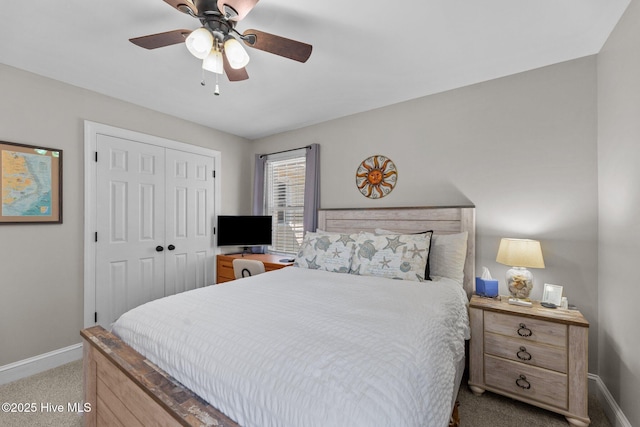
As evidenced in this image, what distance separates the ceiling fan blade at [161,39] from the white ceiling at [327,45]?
0.70 ft

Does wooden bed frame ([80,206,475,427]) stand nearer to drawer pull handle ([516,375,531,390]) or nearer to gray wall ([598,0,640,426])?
drawer pull handle ([516,375,531,390])

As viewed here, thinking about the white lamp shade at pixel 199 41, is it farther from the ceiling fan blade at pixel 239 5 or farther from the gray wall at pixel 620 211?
the gray wall at pixel 620 211

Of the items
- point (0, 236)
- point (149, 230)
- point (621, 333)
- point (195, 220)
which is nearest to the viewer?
point (621, 333)

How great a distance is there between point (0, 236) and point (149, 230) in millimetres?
1080

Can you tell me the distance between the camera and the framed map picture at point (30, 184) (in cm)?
215

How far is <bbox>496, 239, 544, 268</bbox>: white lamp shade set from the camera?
192 centimetres

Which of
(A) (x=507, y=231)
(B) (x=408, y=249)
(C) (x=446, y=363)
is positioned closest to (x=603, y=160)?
(A) (x=507, y=231)

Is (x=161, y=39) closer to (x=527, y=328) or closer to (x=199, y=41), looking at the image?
(x=199, y=41)

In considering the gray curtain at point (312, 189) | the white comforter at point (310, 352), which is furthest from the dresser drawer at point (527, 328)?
the gray curtain at point (312, 189)

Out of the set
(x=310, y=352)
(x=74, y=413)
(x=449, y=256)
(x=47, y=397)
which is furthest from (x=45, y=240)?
(x=449, y=256)

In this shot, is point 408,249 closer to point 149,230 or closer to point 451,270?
point 451,270

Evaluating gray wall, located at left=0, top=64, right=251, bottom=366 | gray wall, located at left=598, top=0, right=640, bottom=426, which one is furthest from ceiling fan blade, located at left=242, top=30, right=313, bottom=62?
gray wall, located at left=0, top=64, right=251, bottom=366

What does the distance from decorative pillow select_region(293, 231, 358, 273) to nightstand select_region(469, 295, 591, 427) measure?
103 cm

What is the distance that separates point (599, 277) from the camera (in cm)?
197
